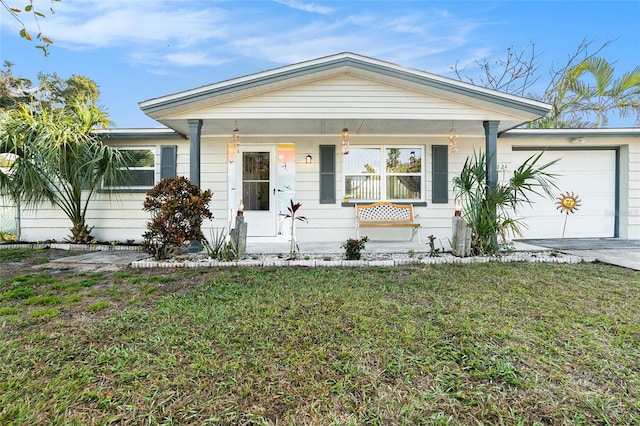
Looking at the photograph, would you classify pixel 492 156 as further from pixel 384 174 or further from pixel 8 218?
pixel 8 218

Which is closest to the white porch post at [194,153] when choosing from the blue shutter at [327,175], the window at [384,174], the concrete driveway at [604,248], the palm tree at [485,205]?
the blue shutter at [327,175]

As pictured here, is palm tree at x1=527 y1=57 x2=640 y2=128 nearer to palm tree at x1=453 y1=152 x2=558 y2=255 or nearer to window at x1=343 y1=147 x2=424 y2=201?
window at x1=343 y1=147 x2=424 y2=201

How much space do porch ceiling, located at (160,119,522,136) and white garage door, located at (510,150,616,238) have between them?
6.92ft

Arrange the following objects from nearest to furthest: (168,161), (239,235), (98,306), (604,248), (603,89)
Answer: (98,306) → (239,235) → (604,248) → (168,161) → (603,89)

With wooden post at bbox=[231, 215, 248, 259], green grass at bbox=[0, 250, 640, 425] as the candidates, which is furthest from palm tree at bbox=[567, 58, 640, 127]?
wooden post at bbox=[231, 215, 248, 259]

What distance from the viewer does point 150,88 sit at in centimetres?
1638

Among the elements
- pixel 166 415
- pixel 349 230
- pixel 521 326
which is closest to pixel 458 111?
pixel 349 230

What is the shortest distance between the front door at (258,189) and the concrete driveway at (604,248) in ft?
19.1

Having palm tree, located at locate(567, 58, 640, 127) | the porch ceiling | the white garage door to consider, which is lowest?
the white garage door

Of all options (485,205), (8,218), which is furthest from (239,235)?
(8,218)

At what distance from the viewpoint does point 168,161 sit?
7.00m

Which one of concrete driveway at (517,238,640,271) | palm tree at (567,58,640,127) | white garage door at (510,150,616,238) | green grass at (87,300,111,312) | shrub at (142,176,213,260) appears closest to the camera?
green grass at (87,300,111,312)

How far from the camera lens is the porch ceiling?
232 inches

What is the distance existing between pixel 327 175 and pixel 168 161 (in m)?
3.64
